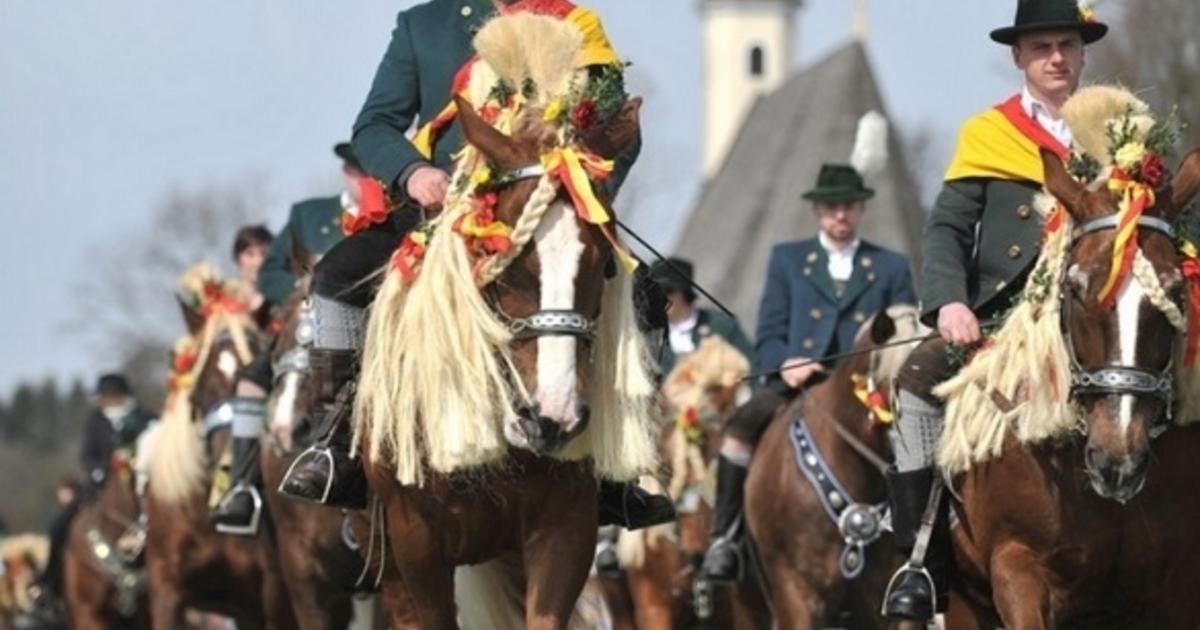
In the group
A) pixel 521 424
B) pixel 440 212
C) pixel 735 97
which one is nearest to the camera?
pixel 521 424

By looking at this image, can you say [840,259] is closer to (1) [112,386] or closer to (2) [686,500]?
(2) [686,500]

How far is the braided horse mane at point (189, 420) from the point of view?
19.2 metres

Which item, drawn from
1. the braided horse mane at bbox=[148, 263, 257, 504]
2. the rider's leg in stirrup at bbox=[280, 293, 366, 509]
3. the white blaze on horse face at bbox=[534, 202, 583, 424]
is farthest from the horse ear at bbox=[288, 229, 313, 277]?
the white blaze on horse face at bbox=[534, 202, 583, 424]

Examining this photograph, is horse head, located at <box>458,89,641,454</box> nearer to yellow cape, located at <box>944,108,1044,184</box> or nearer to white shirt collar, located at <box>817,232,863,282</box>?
yellow cape, located at <box>944,108,1044,184</box>

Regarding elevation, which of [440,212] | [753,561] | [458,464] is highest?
[440,212]

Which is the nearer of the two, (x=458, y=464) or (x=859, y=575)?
(x=458, y=464)

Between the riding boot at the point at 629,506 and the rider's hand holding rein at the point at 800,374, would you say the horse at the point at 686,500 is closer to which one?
the rider's hand holding rein at the point at 800,374

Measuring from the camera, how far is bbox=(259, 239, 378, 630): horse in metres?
16.3

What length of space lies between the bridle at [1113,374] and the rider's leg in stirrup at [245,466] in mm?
7110

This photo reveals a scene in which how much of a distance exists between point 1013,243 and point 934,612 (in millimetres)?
1509

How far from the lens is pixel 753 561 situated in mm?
17938

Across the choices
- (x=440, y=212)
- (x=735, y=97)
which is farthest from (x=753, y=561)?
(x=735, y=97)

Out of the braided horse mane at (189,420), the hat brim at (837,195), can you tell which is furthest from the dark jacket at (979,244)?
the braided horse mane at (189,420)

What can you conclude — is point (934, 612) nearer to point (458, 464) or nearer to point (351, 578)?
point (458, 464)
